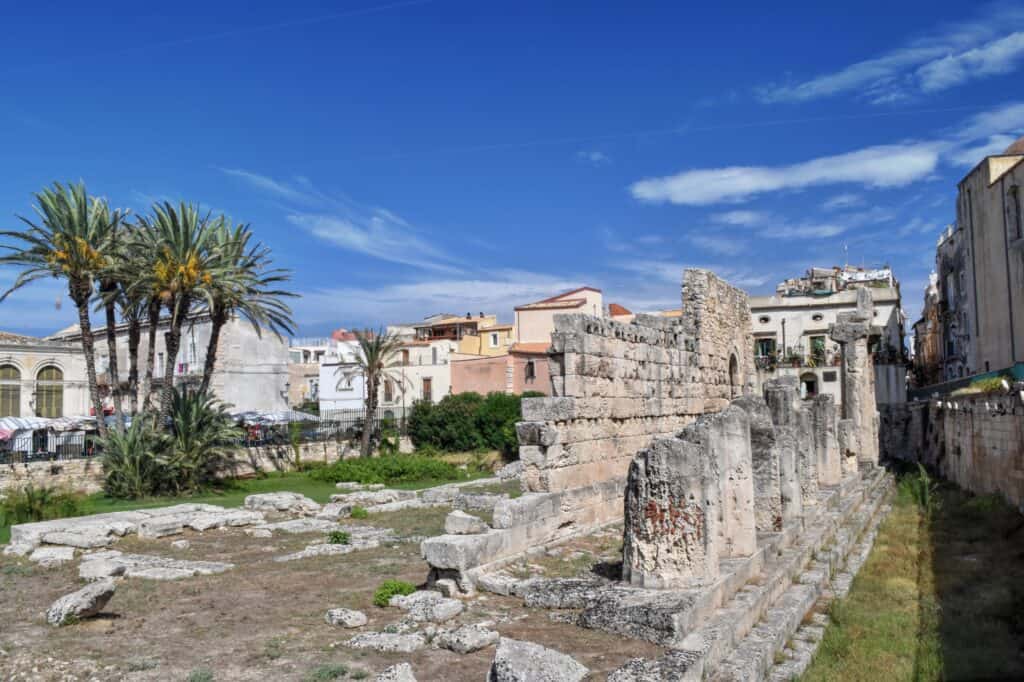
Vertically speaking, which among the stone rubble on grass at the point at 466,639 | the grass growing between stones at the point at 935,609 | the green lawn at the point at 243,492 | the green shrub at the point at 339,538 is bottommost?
the green lawn at the point at 243,492

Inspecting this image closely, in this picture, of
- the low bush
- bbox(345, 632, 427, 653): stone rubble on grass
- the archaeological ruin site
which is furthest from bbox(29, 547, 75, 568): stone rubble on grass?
the low bush

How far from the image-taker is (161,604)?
347 inches

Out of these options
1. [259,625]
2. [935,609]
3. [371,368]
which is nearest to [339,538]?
[259,625]

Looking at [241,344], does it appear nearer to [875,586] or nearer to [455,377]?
[455,377]

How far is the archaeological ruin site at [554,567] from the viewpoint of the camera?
245 inches

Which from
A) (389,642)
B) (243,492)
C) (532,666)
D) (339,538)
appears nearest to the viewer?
(532,666)

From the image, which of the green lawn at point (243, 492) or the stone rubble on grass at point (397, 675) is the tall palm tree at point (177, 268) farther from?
the stone rubble on grass at point (397, 675)

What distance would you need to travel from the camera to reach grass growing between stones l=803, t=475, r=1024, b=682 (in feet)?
20.4

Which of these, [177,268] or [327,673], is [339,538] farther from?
[177,268]

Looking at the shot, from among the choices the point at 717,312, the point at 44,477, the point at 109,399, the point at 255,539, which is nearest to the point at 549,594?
the point at 255,539

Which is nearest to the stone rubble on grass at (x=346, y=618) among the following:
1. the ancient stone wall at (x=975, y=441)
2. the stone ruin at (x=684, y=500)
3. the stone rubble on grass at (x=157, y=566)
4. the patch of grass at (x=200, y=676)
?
the stone ruin at (x=684, y=500)

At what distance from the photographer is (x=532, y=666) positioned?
5059mm

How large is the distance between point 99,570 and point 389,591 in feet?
14.9

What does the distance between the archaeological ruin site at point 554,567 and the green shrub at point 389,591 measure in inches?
3.0
